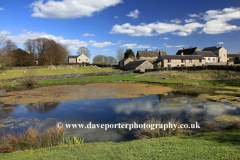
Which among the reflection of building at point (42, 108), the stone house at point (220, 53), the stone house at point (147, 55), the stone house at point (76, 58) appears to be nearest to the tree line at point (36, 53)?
the stone house at point (76, 58)

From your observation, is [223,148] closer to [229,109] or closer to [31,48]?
[229,109]

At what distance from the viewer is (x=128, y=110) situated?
1443cm

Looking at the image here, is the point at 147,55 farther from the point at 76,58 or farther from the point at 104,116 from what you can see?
the point at 104,116

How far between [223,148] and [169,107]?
30.6 ft

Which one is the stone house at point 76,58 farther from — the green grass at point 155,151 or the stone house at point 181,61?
the green grass at point 155,151

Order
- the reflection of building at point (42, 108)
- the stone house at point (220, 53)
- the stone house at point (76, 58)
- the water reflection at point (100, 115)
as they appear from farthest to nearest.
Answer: the stone house at point (76, 58), the stone house at point (220, 53), the reflection of building at point (42, 108), the water reflection at point (100, 115)

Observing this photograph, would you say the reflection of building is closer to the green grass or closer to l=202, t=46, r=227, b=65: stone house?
the green grass

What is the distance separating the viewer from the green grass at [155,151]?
5.61m

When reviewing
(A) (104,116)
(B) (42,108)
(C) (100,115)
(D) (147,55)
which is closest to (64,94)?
(B) (42,108)

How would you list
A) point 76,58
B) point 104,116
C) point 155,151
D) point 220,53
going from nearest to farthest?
point 155,151 < point 104,116 < point 220,53 < point 76,58

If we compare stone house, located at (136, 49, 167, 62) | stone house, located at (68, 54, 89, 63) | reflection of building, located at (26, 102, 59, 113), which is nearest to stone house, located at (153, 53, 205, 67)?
stone house, located at (136, 49, 167, 62)

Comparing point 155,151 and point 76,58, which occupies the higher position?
point 76,58

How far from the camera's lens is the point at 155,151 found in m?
6.08

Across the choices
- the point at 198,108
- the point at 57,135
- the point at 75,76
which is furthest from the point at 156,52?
the point at 57,135
